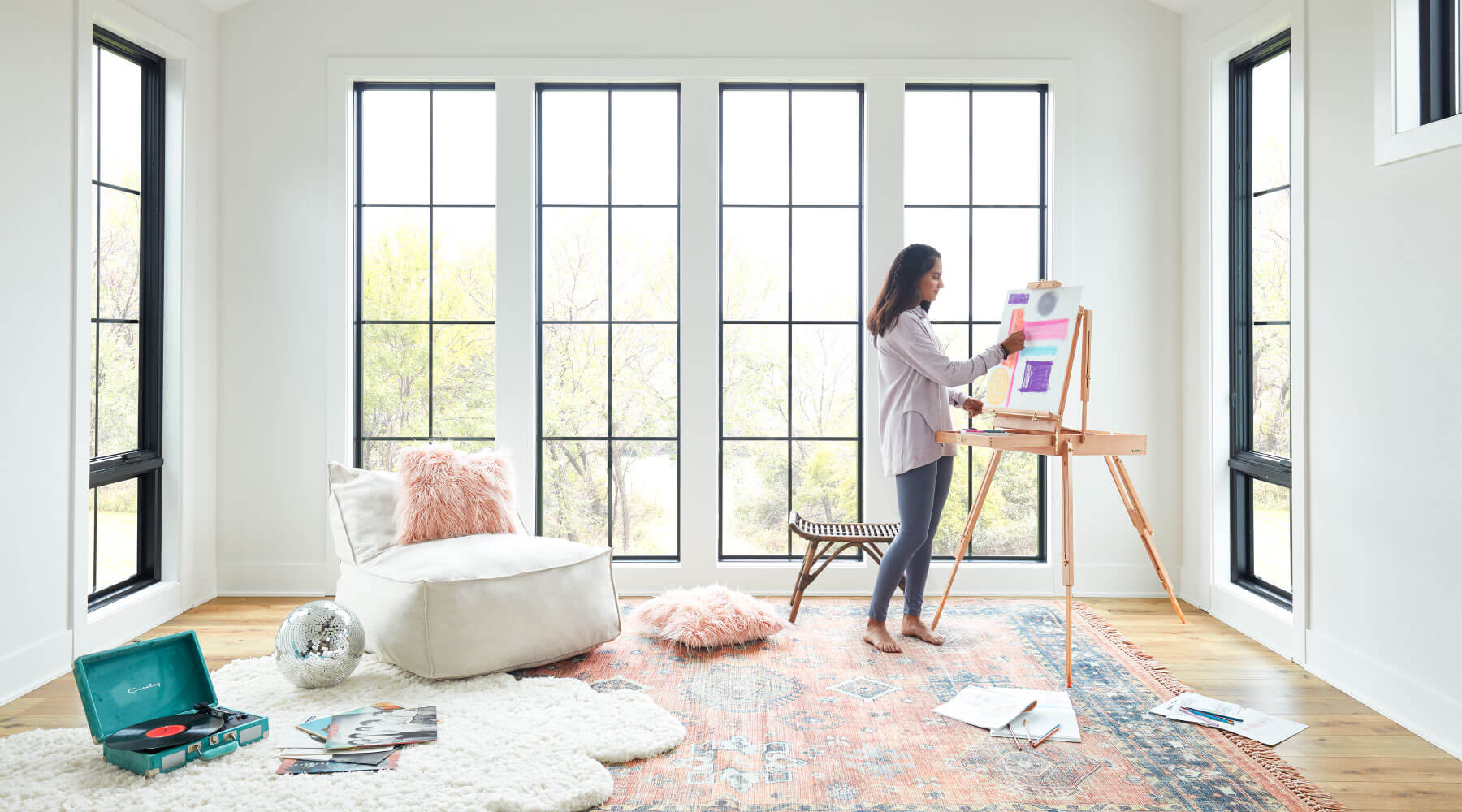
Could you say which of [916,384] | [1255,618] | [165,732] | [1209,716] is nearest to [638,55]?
[916,384]

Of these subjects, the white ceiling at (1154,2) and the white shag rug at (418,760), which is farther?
the white ceiling at (1154,2)

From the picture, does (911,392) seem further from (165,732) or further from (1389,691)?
(165,732)

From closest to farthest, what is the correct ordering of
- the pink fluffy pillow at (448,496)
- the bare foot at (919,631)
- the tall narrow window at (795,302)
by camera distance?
the pink fluffy pillow at (448,496)
the bare foot at (919,631)
the tall narrow window at (795,302)

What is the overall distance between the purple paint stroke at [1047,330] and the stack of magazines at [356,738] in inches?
99.7

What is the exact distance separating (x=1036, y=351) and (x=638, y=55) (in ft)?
8.02

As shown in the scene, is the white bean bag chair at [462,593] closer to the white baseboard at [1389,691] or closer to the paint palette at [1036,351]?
the paint palette at [1036,351]

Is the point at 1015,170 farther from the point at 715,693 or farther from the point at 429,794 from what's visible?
the point at 429,794

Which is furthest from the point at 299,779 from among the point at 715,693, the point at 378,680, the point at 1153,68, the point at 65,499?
the point at 1153,68

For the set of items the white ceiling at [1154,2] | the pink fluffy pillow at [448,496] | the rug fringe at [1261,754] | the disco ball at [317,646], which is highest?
the white ceiling at [1154,2]

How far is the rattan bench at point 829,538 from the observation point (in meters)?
3.71

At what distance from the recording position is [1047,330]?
3.23m

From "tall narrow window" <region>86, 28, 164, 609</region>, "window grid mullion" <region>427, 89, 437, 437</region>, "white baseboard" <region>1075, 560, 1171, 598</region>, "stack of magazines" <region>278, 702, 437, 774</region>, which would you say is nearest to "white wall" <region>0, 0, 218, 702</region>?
"tall narrow window" <region>86, 28, 164, 609</region>

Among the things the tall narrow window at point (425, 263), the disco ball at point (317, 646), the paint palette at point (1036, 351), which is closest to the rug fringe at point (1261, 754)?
the paint palette at point (1036, 351)

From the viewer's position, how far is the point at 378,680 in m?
3.01
